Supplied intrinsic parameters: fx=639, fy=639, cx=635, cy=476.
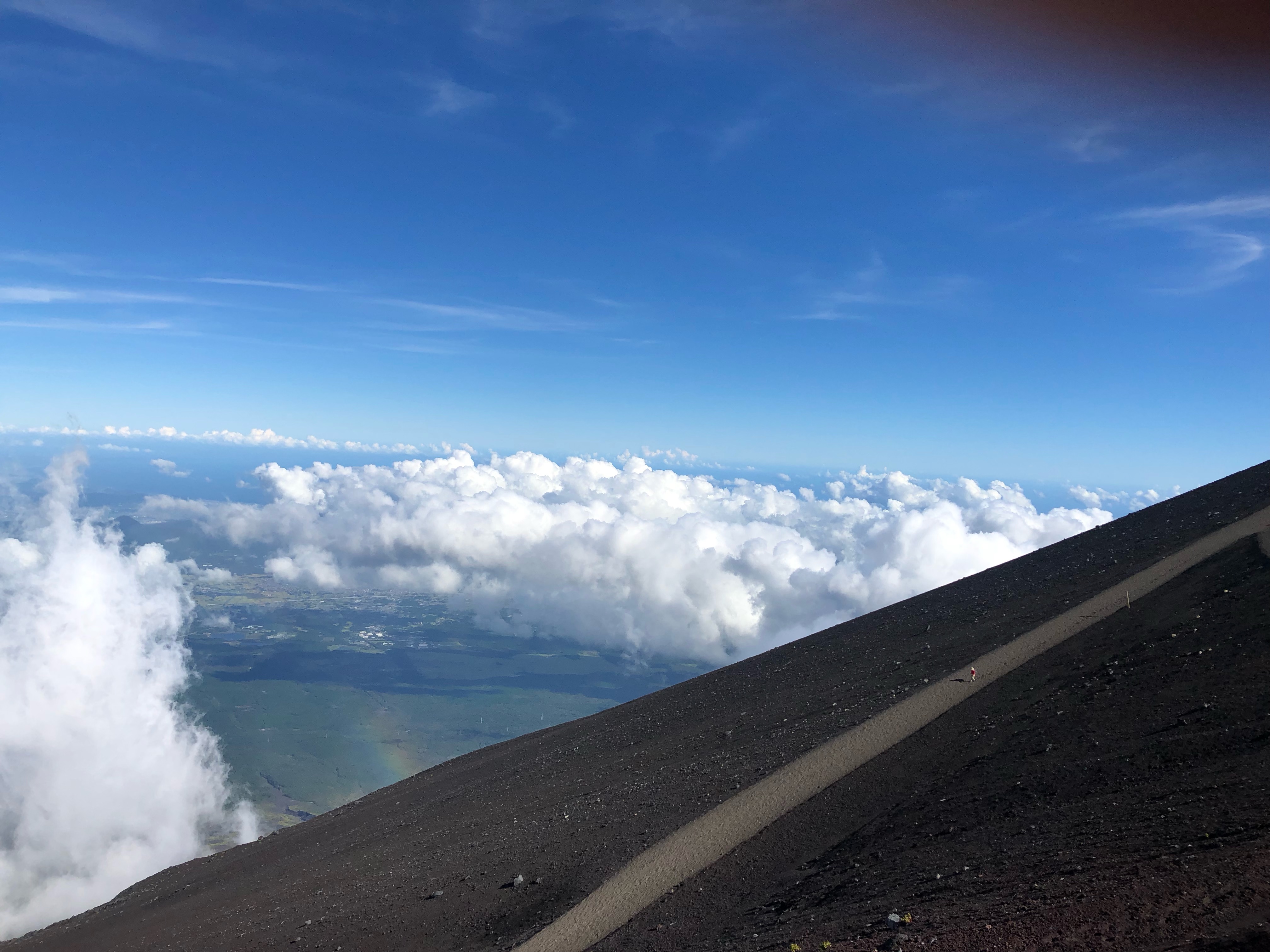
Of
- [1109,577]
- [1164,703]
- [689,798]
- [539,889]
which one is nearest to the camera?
[1164,703]

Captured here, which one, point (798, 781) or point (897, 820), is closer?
point (897, 820)

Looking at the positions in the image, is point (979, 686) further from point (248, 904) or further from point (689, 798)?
point (248, 904)

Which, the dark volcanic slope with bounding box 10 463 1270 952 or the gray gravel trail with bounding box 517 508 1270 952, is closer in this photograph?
the dark volcanic slope with bounding box 10 463 1270 952

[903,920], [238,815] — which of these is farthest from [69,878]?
[903,920]

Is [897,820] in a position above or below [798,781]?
below

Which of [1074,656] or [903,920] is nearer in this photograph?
[903,920]
